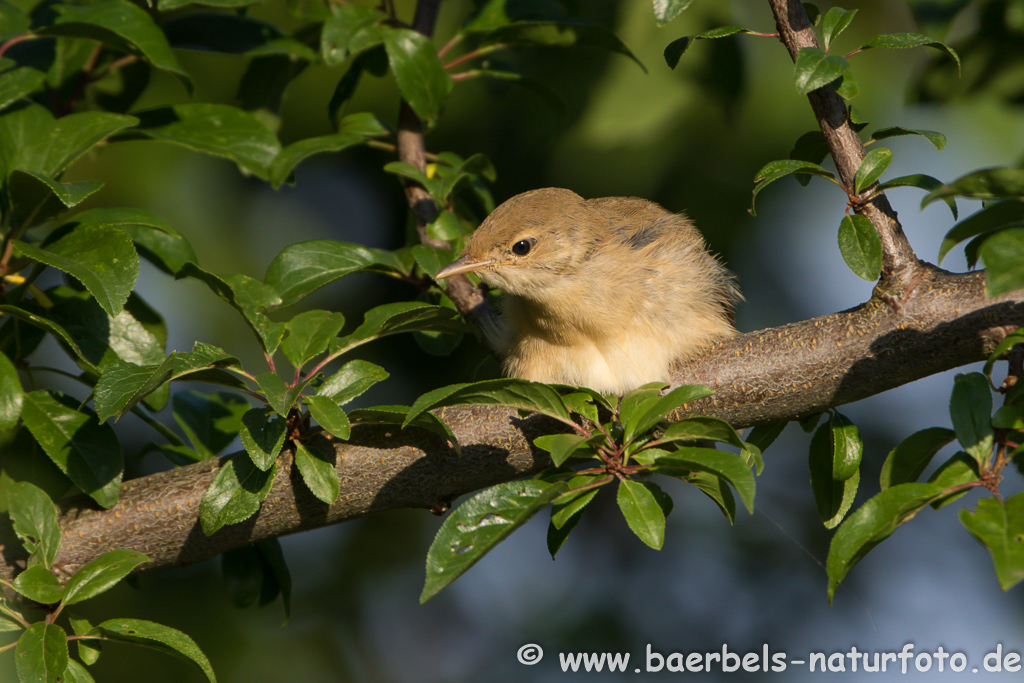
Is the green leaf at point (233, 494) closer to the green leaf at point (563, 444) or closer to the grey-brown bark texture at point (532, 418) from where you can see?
the grey-brown bark texture at point (532, 418)

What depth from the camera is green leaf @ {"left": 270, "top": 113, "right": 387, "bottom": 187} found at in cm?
287

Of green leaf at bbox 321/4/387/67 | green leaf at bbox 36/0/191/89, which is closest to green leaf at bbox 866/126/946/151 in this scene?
green leaf at bbox 321/4/387/67

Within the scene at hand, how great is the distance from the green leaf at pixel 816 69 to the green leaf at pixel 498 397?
944mm

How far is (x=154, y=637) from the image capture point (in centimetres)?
210

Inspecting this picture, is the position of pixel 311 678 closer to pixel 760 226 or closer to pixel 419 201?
pixel 419 201

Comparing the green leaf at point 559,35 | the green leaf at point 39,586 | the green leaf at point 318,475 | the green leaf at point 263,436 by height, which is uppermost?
the green leaf at point 559,35

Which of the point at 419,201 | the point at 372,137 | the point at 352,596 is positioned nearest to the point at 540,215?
the point at 419,201

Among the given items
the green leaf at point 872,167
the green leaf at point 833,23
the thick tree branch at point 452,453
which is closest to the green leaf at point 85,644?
the thick tree branch at point 452,453

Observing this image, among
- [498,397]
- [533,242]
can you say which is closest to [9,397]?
[498,397]

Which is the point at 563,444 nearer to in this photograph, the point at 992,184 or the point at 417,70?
the point at 992,184

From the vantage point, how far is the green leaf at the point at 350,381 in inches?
89.2

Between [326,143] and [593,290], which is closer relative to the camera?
[326,143]

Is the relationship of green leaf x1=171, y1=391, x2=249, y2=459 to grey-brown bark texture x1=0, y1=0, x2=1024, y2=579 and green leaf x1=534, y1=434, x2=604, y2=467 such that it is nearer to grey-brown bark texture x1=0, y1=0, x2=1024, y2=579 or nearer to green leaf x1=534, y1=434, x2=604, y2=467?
grey-brown bark texture x1=0, y1=0, x2=1024, y2=579

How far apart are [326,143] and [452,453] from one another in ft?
4.01
